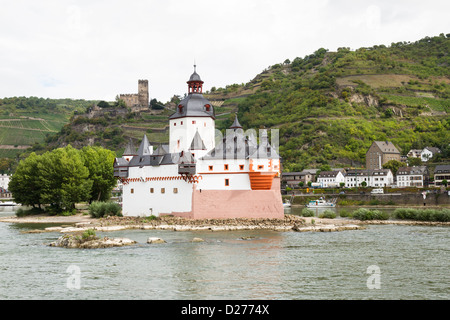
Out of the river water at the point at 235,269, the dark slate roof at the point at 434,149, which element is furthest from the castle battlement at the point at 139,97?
the river water at the point at 235,269

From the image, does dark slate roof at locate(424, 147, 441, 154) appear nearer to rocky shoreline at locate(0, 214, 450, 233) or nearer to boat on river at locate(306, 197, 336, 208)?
boat on river at locate(306, 197, 336, 208)

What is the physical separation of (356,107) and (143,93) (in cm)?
8467

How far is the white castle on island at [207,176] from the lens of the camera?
Result: 4588cm

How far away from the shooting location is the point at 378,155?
364ft

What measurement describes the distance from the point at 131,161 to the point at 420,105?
110079 mm

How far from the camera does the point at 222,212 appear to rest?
1806 inches

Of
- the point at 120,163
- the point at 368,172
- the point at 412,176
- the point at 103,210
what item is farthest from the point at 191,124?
the point at 412,176

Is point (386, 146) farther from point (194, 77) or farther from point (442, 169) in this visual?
point (194, 77)

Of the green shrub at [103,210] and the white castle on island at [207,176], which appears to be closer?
the white castle on island at [207,176]

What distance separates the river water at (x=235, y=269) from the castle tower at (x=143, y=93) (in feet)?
515

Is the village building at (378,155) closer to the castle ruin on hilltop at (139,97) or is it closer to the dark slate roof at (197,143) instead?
the dark slate roof at (197,143)

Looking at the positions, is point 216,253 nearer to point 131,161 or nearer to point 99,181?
point 131,161

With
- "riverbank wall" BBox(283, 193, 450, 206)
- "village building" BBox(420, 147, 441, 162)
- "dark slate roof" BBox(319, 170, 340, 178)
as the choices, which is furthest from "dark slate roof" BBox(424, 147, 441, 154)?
"riverbank wall" BBox(283, 193, 450, 206)
